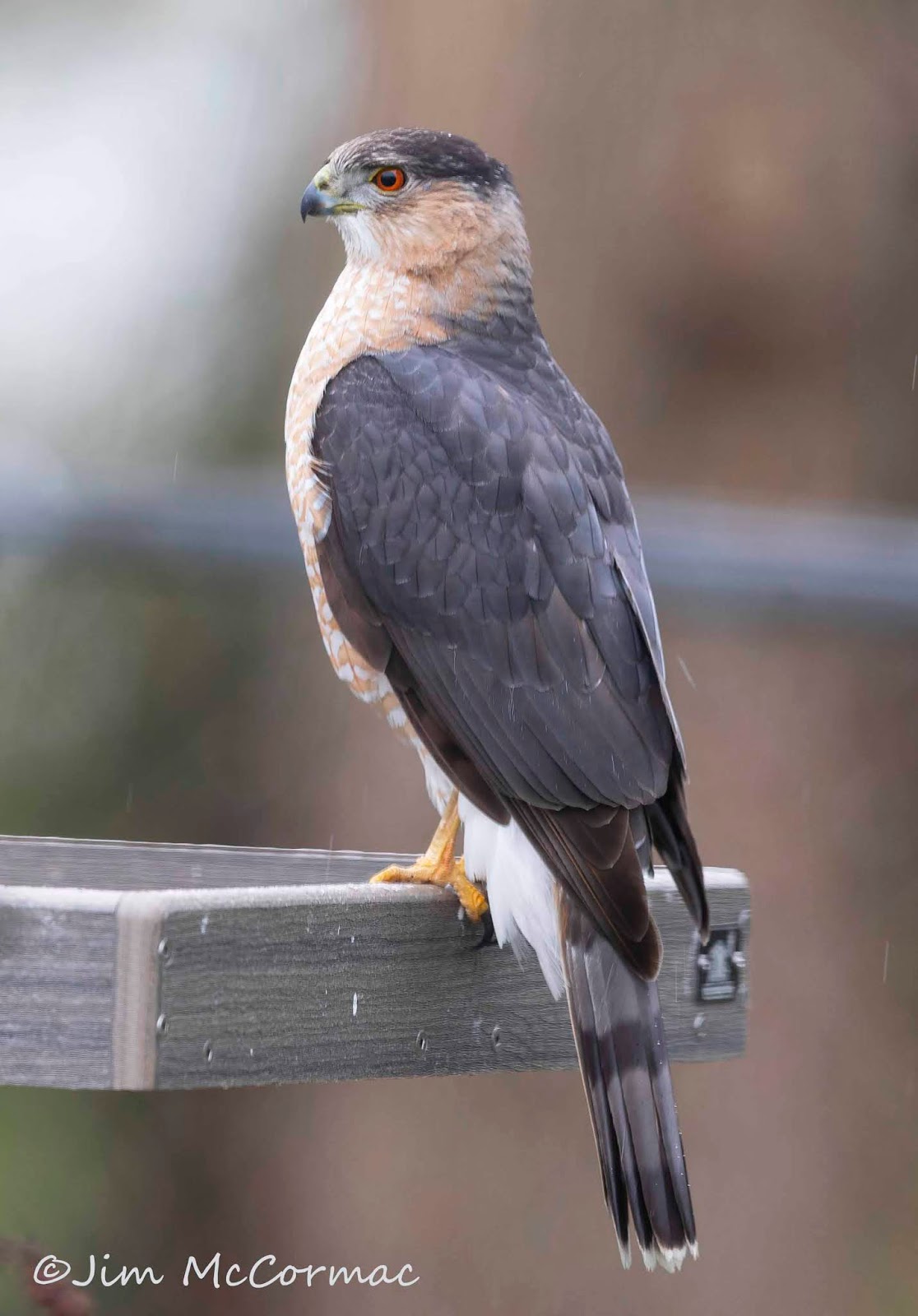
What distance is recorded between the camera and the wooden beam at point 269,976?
1778 millimetres

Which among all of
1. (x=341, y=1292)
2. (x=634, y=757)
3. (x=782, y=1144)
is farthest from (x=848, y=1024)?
(x=634, y=757)

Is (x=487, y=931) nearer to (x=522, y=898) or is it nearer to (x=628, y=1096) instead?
(x=522, y=898)

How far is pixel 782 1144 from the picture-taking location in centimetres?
418

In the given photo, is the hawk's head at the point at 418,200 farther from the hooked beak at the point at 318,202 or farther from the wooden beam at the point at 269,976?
the wooden beam at the point at 269,976

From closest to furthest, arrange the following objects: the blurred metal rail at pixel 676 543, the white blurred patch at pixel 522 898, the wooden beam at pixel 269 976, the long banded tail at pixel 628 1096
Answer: the wooden beam at pixel 269 976 < the long banded tail at pixel 628 1096 < the white blurred patch at pixel 522 898 < the blurred metal rail at pixel 676 543

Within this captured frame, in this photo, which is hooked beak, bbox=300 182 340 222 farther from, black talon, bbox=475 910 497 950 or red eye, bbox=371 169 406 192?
black talon, bbox=475 910 497 950

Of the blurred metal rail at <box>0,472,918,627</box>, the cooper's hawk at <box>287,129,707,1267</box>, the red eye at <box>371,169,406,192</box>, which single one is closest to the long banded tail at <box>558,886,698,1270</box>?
the cooper's hawk at <box>287,129,707,1267</box>

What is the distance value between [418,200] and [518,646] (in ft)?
3.25

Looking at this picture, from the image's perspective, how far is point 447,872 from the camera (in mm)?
2564

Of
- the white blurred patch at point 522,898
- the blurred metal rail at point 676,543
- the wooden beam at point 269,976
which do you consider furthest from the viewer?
the blurred metal rail at point 676,543

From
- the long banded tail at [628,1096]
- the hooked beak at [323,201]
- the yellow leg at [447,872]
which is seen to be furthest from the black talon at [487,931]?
the hooked beak at [323,201]

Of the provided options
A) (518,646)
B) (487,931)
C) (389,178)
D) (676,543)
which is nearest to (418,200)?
(389,178)

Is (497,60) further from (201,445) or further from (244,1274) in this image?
(244,1274)

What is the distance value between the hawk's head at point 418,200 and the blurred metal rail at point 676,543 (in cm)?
68
